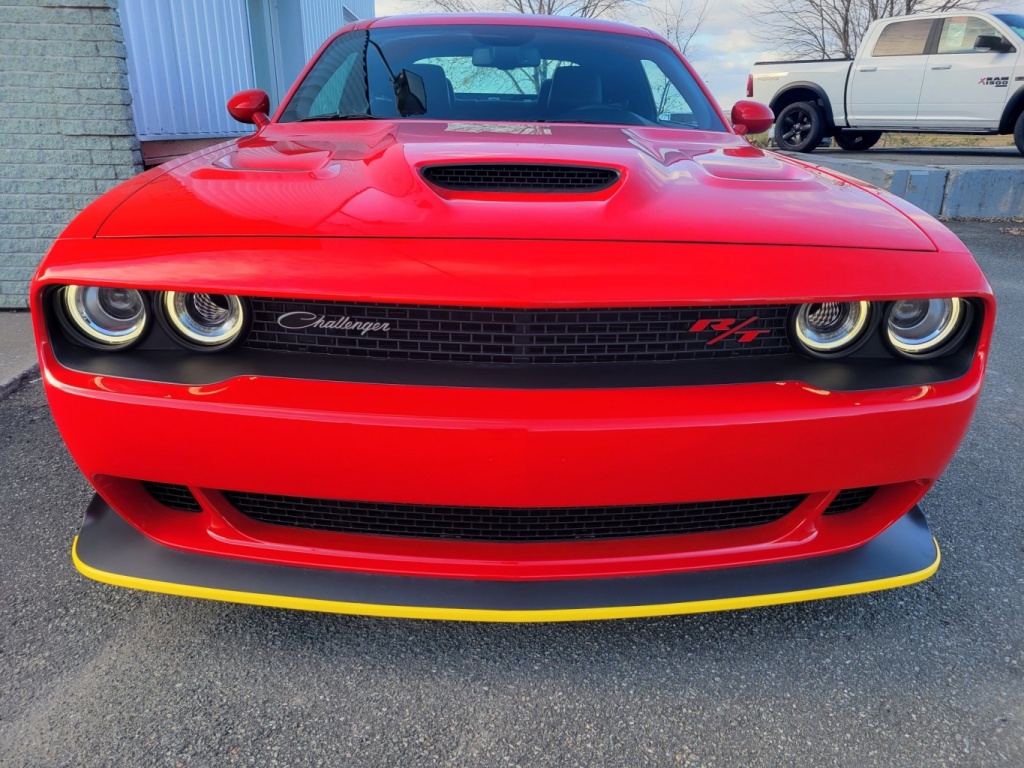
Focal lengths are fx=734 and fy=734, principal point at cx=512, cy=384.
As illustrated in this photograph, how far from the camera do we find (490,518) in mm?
1439

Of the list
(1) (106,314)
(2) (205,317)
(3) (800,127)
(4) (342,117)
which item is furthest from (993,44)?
(1) (106,314)

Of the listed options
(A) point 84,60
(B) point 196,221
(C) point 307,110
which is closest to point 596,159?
(B) point 196,221

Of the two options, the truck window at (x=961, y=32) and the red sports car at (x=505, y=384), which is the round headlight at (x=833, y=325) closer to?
the red sports car at (x=505, y=384)

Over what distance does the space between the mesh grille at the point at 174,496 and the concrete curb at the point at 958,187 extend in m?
6.92

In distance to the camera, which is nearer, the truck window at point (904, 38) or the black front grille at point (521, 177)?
the black front grille at point (521, 177)

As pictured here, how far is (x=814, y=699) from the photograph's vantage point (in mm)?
1481

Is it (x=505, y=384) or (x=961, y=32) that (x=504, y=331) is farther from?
(x=961, y=32)

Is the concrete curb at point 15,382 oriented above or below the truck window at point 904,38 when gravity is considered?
below

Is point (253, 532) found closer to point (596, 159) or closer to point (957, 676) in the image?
point (596, 159)

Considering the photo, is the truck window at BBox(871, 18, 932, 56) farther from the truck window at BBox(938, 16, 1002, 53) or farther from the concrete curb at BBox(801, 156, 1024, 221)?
the concrete curb at BBox(801, 156, 1024, 221)

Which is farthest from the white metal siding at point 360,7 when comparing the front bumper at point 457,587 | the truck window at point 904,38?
the front bumper at point 457,587

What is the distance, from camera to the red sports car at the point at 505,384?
1265mm

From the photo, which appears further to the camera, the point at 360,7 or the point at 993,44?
the point at 360,7

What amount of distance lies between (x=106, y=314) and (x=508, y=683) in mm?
1071
